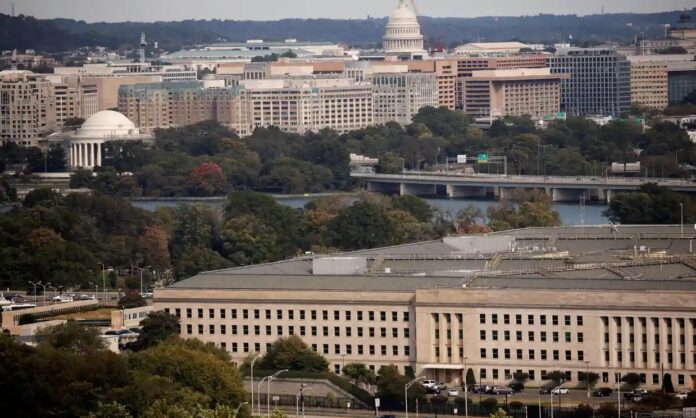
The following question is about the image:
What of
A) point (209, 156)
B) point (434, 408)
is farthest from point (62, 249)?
point (209, 156)

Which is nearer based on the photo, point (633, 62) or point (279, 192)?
point (279, 192)

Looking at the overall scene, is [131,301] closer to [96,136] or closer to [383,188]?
[383,188]

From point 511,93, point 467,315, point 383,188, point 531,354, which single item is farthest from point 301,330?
point 511,93

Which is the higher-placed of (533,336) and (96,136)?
(533,336)

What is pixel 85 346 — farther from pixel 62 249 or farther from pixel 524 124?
pixel 524 124

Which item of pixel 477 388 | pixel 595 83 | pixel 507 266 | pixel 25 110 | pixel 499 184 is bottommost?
pixel 499 184

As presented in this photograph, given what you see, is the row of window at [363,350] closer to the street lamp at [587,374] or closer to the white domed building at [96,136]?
the street lamp at [587,374]
